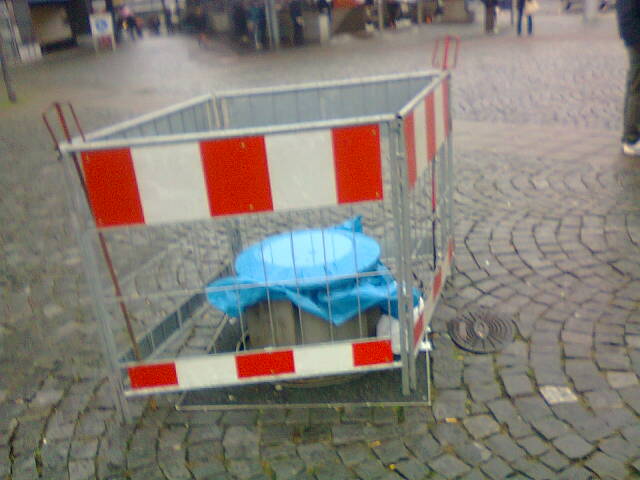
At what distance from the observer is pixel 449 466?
2.72 metres

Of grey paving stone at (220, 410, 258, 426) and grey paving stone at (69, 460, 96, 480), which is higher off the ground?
grey paving stone at (69, 460, 96, 480)

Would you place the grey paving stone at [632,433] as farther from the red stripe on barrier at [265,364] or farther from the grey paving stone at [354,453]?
the red stripe on barrier at [265,364]

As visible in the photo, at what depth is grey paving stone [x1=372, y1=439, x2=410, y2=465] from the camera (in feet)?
9.17

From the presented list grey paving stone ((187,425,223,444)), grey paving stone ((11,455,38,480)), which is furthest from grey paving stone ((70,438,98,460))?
grey paving stone ((187,425,223,444))

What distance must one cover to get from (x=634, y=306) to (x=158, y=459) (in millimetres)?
2717

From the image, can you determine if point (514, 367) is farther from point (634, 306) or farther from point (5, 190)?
point (5, 190)

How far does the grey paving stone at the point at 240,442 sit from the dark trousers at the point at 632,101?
5.36m

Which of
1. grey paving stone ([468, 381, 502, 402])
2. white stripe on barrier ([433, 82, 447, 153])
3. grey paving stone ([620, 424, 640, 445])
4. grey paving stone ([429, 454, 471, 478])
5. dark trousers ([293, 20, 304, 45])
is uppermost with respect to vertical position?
white stripe on barrier ([433, 82, 447, 153])

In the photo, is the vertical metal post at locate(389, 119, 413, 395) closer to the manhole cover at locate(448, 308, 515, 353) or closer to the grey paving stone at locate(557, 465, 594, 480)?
the manhole cover at locate(448, 308, 515, 353)

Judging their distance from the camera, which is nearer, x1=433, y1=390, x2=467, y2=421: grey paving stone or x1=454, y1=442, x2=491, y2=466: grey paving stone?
x1=454, y1=442, x2=491, y2=466: grey paving stone

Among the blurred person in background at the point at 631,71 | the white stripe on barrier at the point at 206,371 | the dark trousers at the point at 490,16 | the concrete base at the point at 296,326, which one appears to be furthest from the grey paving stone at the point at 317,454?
the dark trousers at the point at 490,16

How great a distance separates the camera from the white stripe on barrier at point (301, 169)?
106 inches

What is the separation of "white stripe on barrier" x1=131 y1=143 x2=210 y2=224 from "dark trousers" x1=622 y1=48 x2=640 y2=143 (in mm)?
5276

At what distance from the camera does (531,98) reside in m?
10.3
